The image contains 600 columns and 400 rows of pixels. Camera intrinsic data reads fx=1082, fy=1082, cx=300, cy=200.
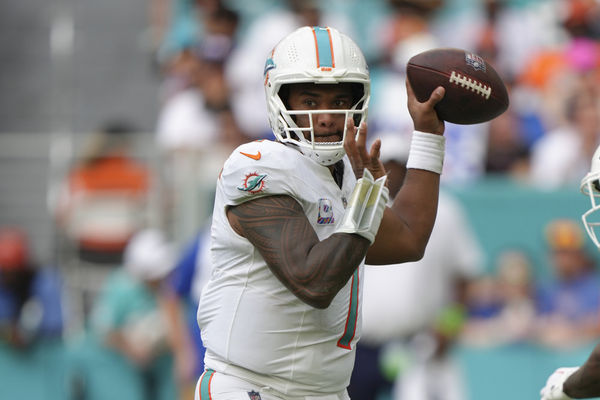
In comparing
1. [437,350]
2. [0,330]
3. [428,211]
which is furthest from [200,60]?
[428,211]

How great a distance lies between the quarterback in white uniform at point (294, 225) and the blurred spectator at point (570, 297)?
3.42 m

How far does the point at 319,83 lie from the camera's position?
3.39 m

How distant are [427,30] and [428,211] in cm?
513

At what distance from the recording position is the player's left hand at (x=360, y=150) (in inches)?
125

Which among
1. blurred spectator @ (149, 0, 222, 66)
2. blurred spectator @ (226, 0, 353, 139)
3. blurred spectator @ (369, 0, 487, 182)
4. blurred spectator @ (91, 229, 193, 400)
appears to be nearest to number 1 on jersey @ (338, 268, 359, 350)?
blurred spectator @ (369, 0, 487, 182)

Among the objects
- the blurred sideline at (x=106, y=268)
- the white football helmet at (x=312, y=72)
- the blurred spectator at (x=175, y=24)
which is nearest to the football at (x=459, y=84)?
the white football helmet at (x=312, y=72)

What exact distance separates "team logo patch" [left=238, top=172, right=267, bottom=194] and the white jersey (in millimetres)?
43

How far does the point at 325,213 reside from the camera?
131 inches

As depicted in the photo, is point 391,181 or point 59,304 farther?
point 59,304

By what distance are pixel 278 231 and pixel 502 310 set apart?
404 cm

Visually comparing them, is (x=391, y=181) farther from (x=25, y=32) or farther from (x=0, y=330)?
(x=25, y=32)

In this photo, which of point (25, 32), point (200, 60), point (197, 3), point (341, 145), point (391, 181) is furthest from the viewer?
point (25, 32)

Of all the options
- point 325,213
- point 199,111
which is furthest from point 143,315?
point 325,213

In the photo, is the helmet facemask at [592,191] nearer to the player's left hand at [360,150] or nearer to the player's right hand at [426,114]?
the player's right hand at [426,114]
